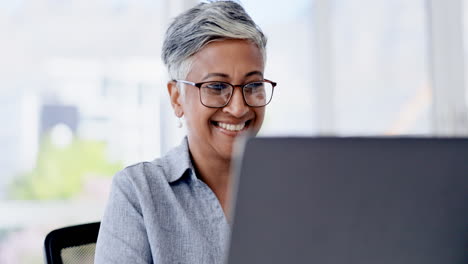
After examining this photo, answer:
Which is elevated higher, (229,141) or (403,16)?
(403,16)

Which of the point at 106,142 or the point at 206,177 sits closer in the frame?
the point at 206,177

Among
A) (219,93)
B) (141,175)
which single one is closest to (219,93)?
(219,93)

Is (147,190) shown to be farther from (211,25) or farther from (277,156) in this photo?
(277,156)

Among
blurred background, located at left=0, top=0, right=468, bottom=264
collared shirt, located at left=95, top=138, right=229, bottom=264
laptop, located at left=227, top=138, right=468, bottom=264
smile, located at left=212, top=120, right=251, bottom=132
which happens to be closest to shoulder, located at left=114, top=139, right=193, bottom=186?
collared shirt, located at left=95, top=138, right=229, bottom=264

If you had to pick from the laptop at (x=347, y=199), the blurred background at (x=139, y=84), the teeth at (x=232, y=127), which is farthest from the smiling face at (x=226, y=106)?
the blurred background at (x=139, y=84)

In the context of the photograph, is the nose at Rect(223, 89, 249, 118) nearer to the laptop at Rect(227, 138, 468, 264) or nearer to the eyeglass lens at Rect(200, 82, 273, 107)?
the eyeglass lens at Rect(200, 82, 273, 107)

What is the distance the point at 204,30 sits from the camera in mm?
1297

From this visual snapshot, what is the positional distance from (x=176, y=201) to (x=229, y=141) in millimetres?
213

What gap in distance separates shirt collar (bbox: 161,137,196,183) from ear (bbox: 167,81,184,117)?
0.33 feet

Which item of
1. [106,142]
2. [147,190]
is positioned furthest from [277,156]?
[106,142]

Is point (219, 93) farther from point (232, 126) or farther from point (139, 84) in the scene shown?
point (139, 84)

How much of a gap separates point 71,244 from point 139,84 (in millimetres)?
1600

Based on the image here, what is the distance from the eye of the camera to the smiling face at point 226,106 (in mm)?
1302

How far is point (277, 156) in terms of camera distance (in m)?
0.50
